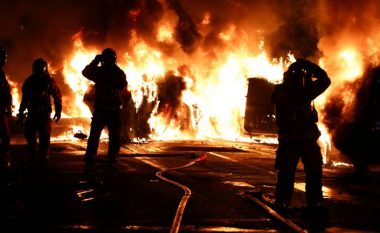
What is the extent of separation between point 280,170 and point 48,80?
6.10 metres

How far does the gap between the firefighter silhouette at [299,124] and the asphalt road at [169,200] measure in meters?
0.32

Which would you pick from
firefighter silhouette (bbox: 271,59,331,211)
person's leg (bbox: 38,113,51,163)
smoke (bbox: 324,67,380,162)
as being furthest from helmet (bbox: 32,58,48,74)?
smoke (bbox: 324,67,380,162)

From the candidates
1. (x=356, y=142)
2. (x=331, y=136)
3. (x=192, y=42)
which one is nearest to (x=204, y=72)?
(x=192, y=42)

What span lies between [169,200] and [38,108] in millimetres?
5105

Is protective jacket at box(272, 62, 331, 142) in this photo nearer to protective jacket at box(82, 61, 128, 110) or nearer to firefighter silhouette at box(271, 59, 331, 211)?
firefighter silhouette at box(271, 59, 331, 211)

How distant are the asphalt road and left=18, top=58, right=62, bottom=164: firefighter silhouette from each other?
0.49 meters

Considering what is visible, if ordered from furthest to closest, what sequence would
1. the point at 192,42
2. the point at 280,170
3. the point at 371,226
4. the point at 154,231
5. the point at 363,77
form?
the point at 192,42 → the point at 363,77 → the point at 280,170 → the point at 371,226 → the point at 154,231

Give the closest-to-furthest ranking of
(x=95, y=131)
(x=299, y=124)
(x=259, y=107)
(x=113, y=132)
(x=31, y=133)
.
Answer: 1. (x=299, y=124)
2. (x=95, y=131)
3. (x=113, y=132)
4. (x=31, y=133)
5. (x=259, y=107)

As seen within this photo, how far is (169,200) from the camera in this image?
7.27 metres

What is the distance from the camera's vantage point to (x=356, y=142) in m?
12.7

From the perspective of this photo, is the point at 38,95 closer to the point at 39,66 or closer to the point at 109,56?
the point at 39,66

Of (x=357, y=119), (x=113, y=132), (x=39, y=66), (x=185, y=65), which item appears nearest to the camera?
(x=113, y=132)

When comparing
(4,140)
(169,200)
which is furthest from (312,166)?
(4,140)

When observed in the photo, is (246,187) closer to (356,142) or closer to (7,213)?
(7,213)
